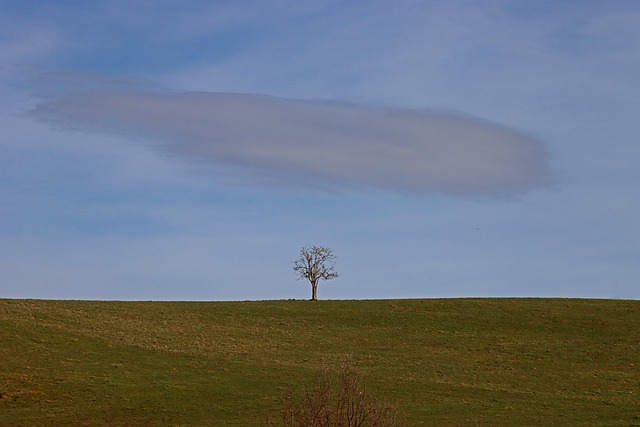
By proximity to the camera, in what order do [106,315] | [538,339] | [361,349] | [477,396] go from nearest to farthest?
1. [477,396]
2. [361,349]
3. [538,339]
4. [106,315]

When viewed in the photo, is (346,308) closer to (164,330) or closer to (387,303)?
(387,303)

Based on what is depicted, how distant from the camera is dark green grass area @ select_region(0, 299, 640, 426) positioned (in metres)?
47.7

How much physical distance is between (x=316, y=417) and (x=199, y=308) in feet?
170

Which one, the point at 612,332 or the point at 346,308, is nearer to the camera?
the point at 612,332

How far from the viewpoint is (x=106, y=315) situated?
74500mm

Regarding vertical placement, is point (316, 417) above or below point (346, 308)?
below

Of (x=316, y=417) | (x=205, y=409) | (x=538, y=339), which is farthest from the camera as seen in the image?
(x=538, y=339)

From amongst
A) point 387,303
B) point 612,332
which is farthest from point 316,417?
point 387,303

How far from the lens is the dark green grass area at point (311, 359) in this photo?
47.7m

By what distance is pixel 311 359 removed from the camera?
6075cm

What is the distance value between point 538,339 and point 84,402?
3554 cm

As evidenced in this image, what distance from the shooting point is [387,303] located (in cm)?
8294

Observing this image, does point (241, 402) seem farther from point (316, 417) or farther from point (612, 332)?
point (612, 332)

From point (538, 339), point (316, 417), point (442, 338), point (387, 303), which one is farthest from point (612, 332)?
point (316, 417)
